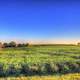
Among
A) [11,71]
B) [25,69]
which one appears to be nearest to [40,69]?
[25,69]

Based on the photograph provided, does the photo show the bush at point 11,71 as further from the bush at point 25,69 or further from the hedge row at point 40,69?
the bush at point 25,69

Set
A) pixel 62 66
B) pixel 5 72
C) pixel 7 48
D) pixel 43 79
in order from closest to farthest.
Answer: pixel 43 79 → pixel 5 72 → pixel 62 66 → pixel 7 48

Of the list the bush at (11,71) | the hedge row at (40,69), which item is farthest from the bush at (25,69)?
the bush at (11,71)

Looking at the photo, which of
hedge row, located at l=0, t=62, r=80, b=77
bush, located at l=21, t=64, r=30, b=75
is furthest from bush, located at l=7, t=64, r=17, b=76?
bush, located at l=21, t=64, r=30, b=75

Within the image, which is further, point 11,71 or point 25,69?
point 25,69

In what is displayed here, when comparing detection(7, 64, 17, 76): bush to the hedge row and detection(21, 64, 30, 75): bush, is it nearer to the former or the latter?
the hedge row

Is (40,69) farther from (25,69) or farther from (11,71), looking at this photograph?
(11,71)

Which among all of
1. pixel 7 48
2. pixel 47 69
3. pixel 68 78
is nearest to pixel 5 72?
pixel 47 69

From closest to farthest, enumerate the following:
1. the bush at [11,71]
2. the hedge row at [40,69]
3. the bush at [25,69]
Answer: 1. the bush at [11,71]
2. the hedge row at [40,69]
3. the bush at [25,69]

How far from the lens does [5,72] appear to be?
26156mm

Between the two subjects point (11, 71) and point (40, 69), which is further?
point (40, 69)

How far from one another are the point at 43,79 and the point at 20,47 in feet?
122

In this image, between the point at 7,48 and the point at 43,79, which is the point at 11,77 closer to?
the point at 43,79

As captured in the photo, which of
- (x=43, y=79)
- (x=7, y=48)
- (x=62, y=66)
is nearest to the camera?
(x=43, y=79)
